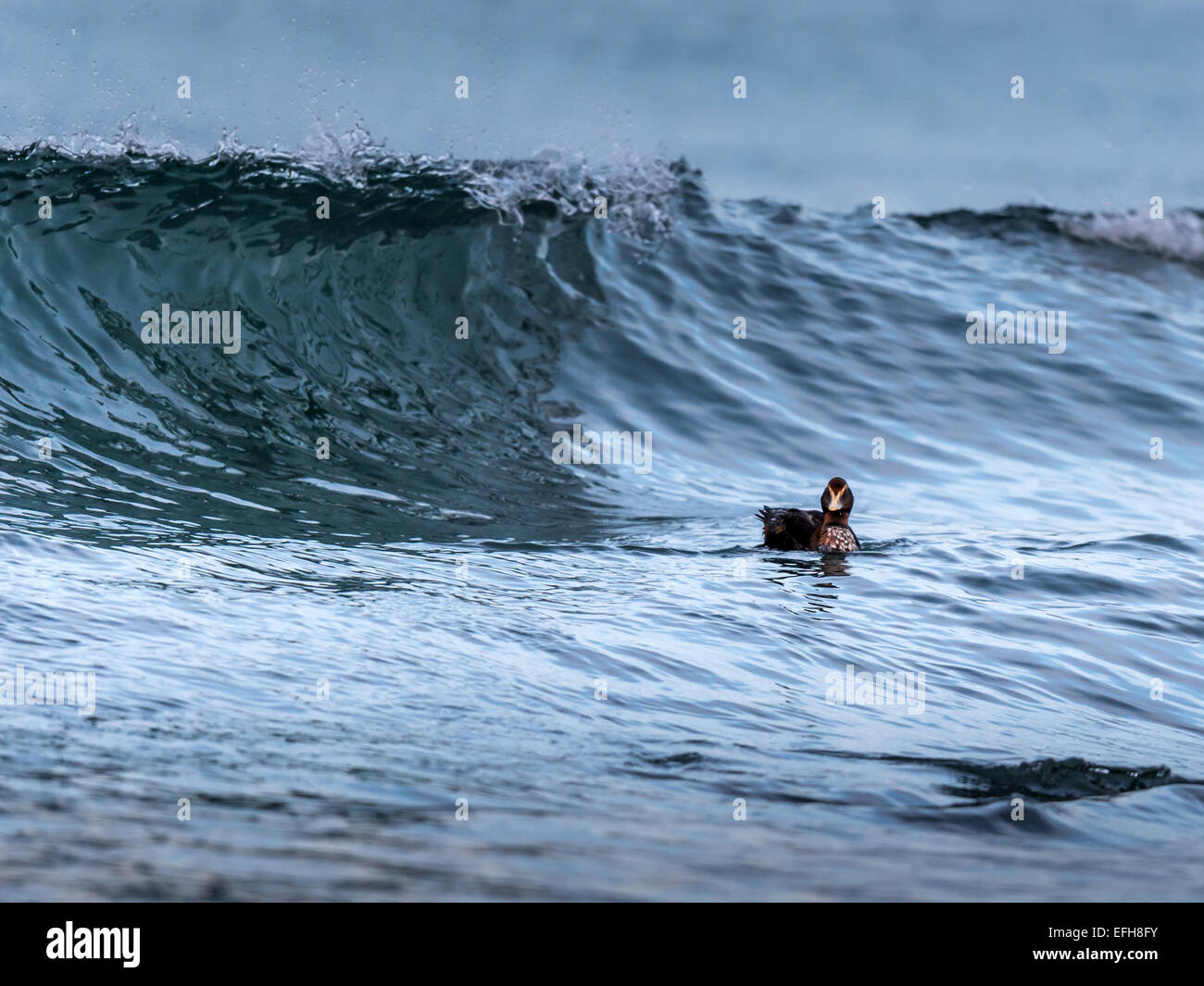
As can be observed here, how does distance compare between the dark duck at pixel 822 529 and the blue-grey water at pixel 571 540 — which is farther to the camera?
the dark duck at pixel 822 529

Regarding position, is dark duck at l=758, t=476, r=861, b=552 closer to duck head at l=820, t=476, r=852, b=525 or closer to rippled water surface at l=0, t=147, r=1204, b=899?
duck head at l=820, t=476, r=852, b=525

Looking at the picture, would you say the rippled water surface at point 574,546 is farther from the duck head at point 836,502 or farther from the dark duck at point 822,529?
the duck head at point 836,502

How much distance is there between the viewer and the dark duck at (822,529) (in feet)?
28.8

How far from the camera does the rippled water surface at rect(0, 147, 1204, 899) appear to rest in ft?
12.7

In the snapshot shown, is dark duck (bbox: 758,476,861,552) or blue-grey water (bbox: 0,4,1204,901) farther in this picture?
dark duck (bbox: 758,476,861,552)

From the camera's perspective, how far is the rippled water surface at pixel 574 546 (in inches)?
152

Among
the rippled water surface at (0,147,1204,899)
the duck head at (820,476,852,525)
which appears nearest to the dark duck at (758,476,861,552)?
the duck head at (820,476,852,525)

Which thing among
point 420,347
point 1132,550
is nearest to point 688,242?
point 420,347

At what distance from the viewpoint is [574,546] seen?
8.41 m

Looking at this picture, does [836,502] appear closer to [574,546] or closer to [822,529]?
[822,529]

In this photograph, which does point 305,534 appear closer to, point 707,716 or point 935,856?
point 707,716

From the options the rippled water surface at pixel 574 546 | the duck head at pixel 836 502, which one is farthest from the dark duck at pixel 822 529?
the rippled water surface at pixel 574 546

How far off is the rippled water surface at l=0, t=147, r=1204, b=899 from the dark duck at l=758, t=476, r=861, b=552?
0.18 m

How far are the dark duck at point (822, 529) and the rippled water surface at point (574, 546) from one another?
0.58ft
